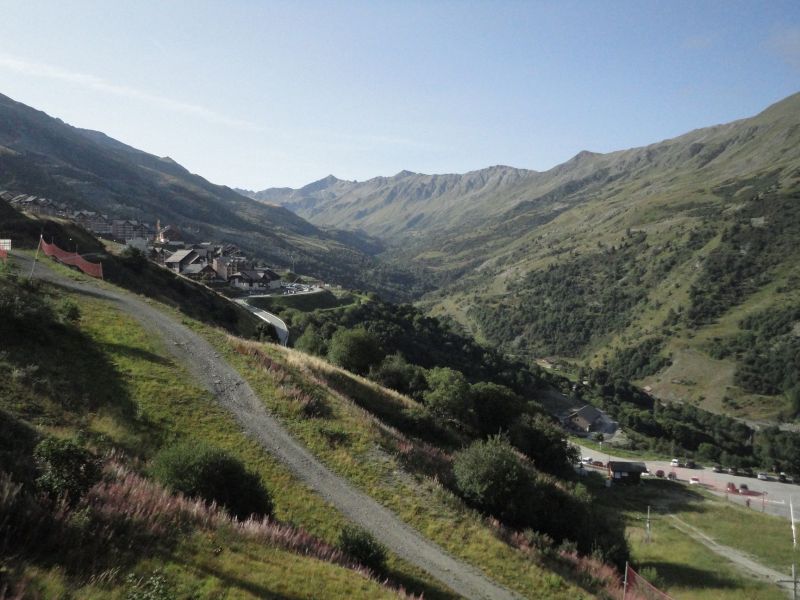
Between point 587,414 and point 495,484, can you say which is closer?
point 495,484

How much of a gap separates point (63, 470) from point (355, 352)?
3583 cm

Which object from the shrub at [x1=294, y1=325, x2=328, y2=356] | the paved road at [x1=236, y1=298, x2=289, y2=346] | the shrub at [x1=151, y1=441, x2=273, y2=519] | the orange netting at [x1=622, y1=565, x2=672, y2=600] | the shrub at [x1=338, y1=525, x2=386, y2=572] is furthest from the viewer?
the paved road at [x1=236, y1=298, x2=289, y2=346]

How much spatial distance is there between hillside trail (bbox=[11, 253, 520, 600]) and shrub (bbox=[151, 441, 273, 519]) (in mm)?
4218

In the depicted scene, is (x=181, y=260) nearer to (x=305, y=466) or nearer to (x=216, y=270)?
(x=216, y=270)

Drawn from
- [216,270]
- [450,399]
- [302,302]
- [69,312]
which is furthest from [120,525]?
[216,270]

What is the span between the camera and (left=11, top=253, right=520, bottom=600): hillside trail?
1545 cm

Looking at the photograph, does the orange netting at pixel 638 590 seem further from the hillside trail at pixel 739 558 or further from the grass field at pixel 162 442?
the hillside trail at pixel 739 558

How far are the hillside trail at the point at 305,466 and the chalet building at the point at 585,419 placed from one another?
110 metres

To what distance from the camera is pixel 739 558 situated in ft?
128

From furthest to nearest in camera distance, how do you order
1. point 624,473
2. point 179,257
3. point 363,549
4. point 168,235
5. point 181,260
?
point 168,235
point 179,257
point 181,260
point 624,473
point 363,549

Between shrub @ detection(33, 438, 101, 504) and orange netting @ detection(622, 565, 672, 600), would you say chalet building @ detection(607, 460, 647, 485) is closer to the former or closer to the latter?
orange netting @ detection(622, 565, 672, 600)

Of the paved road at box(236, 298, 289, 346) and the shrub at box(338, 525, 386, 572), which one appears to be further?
the paved road at box(236, 298, 289, 346)

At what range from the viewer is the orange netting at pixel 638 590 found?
1647 cm

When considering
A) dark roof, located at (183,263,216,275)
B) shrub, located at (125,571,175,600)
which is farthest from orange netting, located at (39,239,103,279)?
dark roof, located at (183,263,216,275)
